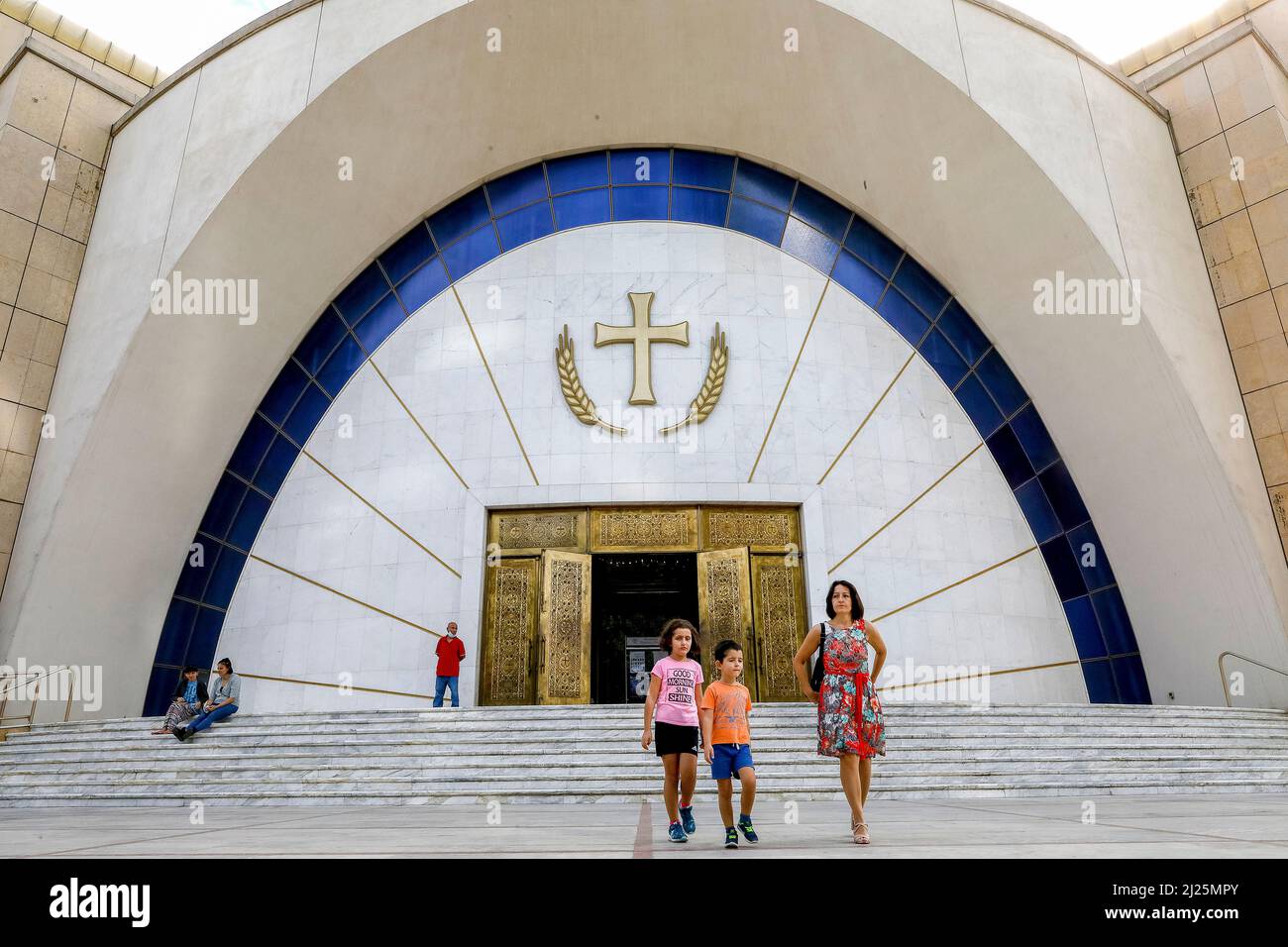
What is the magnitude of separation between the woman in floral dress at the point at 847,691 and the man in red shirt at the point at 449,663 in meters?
7.18

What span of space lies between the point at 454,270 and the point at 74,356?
575cm

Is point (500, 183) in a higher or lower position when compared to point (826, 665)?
higher

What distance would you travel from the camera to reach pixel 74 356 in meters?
11.1

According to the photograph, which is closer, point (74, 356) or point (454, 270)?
point (74, 356)

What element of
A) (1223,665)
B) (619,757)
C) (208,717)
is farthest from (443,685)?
(1223,665)

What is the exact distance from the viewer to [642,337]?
12.6 meters

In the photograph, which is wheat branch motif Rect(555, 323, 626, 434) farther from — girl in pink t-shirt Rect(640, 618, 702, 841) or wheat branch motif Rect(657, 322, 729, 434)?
girl in pink t-shirt Rect(640, 618, 702, 841)

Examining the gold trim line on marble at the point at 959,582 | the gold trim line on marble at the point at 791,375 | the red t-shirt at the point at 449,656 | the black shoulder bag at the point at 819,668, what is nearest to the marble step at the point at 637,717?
the red t-shirt at the point at 449,656

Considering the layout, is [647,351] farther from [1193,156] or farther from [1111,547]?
[1193,156]

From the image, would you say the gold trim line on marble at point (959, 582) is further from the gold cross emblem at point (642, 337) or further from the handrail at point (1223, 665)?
the gold cross emblem at point (642, 337)

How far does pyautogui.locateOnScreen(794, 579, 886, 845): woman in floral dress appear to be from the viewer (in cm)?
339
